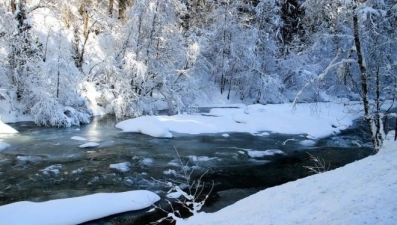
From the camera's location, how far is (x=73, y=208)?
620 centimetres

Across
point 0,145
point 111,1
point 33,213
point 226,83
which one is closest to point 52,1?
point 111,1

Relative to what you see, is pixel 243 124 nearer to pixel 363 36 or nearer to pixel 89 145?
pixel 89 145

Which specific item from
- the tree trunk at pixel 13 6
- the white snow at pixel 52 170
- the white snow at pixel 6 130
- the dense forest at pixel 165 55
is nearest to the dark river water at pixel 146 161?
the white snow at pixel 52 170

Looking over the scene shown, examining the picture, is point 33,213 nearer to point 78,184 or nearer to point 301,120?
point 78,184

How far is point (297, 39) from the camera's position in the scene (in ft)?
92.4

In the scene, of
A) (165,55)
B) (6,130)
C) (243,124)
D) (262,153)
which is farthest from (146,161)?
(165,55)

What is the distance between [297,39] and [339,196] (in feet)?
86.6

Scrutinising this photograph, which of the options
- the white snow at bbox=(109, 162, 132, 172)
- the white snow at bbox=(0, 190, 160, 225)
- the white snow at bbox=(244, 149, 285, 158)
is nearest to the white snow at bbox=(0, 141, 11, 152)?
the white snow at bbox=(109, 162, 132, 172)

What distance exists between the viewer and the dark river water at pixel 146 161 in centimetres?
764

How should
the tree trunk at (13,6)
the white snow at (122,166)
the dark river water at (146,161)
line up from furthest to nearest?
1. the tree trunk at (13,6)
2. the white snow at (122,166)
3. the dark river water at (146,161)

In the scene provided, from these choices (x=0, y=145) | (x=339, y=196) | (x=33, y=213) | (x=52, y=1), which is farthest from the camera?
(x=52, y=1)

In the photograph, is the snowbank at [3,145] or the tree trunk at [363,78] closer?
the tree trunk at [363,78]

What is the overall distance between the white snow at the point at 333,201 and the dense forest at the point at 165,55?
331 cm

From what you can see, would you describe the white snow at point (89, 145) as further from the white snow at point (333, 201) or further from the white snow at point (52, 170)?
the white snow at point (333, 201)
